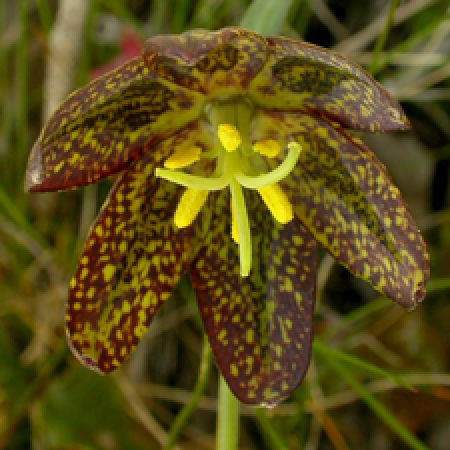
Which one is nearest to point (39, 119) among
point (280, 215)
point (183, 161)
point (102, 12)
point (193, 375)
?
point (102, 12)

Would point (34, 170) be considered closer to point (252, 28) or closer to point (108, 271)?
point (108, 271)

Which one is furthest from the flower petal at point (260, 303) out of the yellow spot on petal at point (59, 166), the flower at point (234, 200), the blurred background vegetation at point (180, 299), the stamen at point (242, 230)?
the blurred background vegetation at point (180, 299)

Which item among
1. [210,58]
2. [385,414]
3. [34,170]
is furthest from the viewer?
[385,414]

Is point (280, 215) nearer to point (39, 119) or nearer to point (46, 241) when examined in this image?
point (46, 241)

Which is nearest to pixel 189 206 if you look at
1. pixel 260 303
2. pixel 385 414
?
pixel 260 303

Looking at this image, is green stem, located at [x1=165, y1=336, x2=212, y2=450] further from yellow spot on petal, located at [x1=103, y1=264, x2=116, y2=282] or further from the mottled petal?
the mottled petal
